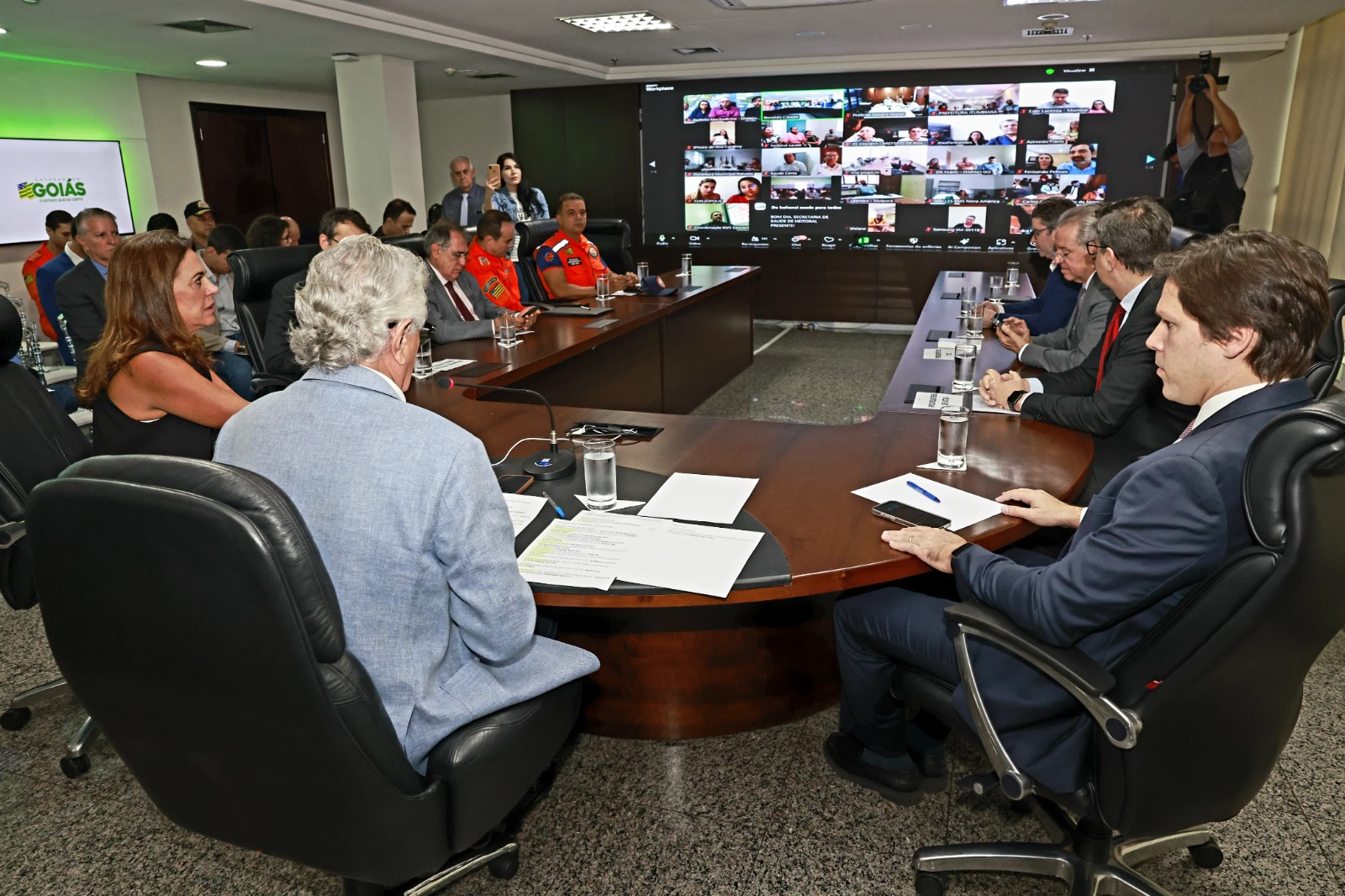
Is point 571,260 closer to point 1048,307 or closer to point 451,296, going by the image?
point 451,296

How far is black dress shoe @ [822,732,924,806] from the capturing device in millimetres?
1952

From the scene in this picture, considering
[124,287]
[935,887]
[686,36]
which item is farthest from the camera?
[686,36]

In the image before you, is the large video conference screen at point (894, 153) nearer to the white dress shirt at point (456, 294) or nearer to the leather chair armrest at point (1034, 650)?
the white dress shirt at point (456, 294)

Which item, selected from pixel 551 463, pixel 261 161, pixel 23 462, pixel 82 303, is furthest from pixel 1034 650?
pixel 261 161

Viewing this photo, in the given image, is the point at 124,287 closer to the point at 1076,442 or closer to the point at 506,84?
the point at 1076,442

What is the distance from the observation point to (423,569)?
125 centimetres

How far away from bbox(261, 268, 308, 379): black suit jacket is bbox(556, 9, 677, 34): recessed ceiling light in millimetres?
3324

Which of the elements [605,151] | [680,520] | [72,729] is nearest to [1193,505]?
[680,520]

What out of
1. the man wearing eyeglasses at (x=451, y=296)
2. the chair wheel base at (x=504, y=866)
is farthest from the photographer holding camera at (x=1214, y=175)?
the chair wheel base at (x=504, y=866)

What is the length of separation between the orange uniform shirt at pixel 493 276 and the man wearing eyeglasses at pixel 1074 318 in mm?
2573

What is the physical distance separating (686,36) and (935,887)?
6.42m

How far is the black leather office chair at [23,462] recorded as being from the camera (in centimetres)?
205

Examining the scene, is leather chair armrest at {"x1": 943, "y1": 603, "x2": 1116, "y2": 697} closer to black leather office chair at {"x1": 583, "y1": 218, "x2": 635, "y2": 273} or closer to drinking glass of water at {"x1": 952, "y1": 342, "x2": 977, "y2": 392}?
drinking glass of water at {"x1": 952, "y1": 342, "x2": 977, "y2": 392}

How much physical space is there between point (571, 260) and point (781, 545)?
4.26 meters
